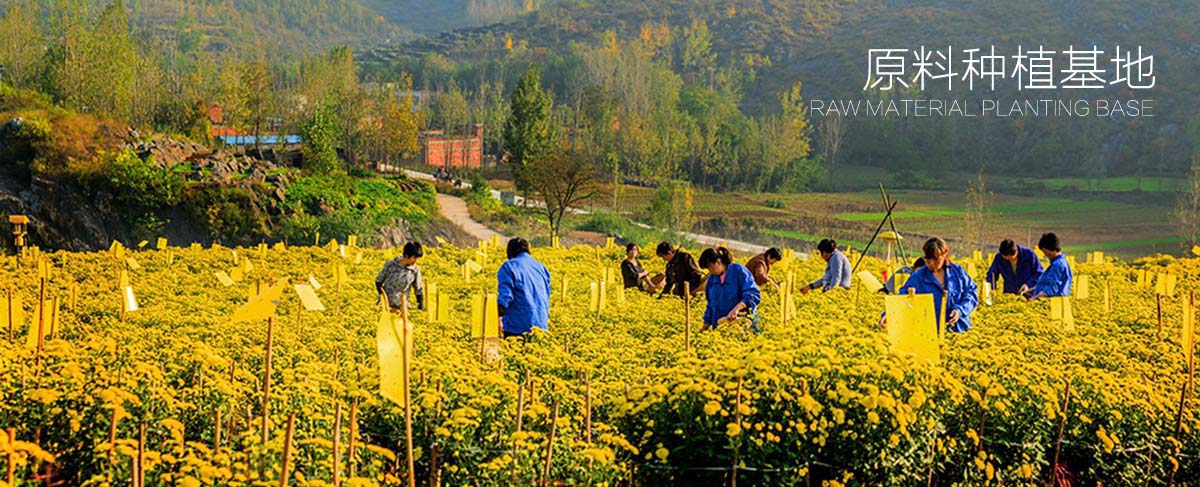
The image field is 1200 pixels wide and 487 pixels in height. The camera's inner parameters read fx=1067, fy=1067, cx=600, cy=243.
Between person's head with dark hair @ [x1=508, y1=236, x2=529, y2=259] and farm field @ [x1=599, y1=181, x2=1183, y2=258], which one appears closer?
person's head with dark hair @ [x1=508, y1=236, x2=529, y2=259]

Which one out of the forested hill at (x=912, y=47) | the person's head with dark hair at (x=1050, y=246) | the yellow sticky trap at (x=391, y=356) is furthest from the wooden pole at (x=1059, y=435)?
the forested hill at (x=912, y=47)

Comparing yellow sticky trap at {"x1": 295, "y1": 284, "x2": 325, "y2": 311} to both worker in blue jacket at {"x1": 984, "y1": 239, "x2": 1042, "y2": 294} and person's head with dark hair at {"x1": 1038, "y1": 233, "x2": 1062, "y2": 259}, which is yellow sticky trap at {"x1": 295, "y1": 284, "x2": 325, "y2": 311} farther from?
worker in blue jacket at {"x1": 984, "y1": 239, "x2": 1042, "y2": 294}

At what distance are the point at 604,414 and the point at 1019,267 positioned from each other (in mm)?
6678

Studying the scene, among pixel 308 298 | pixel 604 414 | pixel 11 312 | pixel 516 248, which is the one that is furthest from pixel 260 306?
pixel 516 248

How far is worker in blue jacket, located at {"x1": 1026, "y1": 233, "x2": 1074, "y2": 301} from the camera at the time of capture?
10039 millimetres

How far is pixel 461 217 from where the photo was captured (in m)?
37.9

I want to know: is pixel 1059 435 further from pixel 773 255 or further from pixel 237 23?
pixel 237 23

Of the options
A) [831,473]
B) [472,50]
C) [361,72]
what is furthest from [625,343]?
[472,50]

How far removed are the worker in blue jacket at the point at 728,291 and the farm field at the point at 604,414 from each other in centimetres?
89

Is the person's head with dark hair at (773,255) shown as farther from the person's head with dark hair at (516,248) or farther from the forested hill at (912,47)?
the forested hill at (912,47)

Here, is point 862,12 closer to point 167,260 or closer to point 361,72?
point 361,72

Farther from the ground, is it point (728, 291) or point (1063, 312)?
point (728, 291)

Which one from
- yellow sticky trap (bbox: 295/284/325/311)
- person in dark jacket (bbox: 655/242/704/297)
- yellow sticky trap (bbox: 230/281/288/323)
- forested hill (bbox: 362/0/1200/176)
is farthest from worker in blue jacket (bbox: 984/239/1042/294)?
forested hill (bbox: 362/0/1200/176)

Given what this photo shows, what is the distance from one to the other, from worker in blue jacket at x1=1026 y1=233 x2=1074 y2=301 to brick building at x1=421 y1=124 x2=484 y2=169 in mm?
54423
